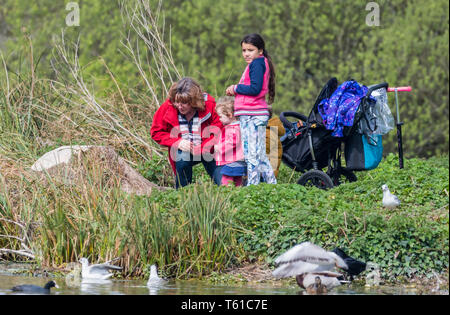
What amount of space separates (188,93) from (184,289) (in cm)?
278

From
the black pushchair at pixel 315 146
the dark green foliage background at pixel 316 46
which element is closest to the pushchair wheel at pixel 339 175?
the black pushchair at pixel 315 146

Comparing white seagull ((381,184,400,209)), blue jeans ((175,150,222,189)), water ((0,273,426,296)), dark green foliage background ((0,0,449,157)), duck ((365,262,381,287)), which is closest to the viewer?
water ((0,273,426,296))

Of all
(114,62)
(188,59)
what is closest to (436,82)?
(188,59)

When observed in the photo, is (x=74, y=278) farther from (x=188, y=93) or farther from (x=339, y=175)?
(x=339, y=175)

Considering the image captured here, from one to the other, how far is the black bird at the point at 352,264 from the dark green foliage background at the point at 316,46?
10605 millimetres

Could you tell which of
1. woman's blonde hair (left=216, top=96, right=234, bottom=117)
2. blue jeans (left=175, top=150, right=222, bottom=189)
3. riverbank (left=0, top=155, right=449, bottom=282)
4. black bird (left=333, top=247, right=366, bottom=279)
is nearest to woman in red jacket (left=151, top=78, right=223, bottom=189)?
blue jeans (left=175, top=150, right=222, bottom=189)

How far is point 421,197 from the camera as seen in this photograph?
758 cm

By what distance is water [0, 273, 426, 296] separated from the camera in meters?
5.93

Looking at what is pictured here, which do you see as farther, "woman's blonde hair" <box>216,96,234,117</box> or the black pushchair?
"woman's blonde hair" <box>216,96,234,117</box>

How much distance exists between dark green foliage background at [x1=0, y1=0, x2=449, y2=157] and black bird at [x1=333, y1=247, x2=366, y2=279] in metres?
10.6

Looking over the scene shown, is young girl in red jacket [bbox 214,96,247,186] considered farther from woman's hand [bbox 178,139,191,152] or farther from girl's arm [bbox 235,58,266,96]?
girl's arm [bbox 235,58,266,96]

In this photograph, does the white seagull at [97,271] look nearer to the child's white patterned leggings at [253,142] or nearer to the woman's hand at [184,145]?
the woman's hand at [184,145]

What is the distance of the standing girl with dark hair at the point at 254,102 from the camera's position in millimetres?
8219

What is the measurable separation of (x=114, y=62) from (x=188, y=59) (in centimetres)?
190
